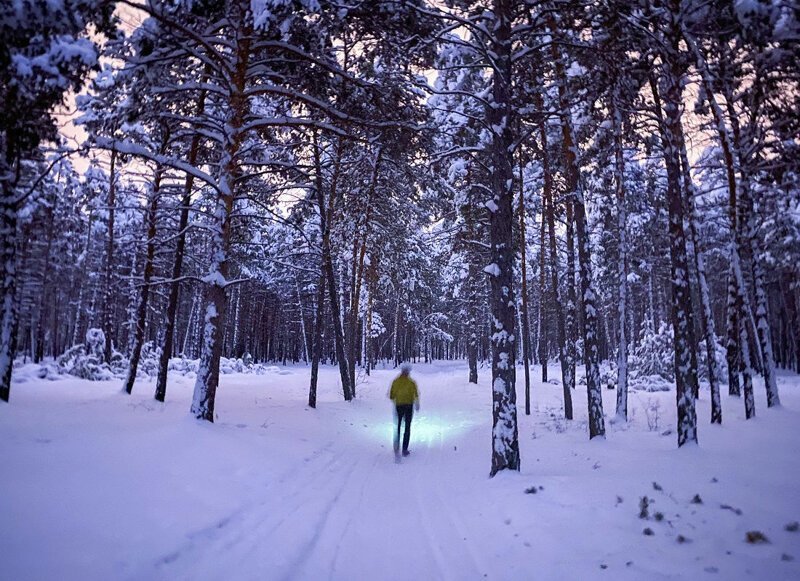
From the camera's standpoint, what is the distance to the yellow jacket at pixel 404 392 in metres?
9.67

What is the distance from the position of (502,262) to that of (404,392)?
13.3 ft

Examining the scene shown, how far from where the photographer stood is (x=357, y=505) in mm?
6027

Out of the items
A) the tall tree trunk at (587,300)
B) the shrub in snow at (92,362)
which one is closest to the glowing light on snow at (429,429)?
the tall tree trunk at (587,300)

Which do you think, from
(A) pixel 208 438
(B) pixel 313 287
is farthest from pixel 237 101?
(B) pixel 313 287

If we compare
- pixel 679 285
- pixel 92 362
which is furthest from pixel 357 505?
pixel 92 362

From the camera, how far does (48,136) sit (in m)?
7.96

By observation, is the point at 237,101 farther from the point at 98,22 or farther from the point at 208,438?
the point at 208,438

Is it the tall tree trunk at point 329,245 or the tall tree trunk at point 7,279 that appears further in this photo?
the tall tree trunk at point 329,245

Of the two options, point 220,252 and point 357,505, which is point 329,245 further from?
point 357,505

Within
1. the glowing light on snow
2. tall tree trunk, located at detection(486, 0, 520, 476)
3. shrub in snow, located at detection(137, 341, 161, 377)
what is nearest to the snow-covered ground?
tall tree trunk, located at detection(486, 0, 520, 476)

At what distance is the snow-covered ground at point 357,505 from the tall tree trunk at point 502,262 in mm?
677

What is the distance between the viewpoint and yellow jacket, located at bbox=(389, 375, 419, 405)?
9.67 m

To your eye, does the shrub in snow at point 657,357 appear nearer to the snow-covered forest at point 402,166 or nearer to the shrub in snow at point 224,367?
the snow-covered forest at point 402,166

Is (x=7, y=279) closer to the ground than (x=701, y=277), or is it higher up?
closer to the ground
